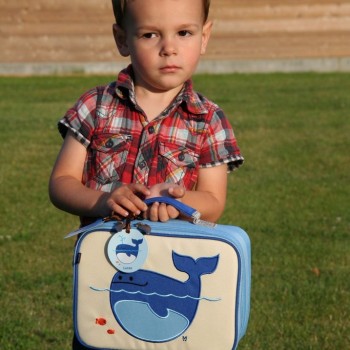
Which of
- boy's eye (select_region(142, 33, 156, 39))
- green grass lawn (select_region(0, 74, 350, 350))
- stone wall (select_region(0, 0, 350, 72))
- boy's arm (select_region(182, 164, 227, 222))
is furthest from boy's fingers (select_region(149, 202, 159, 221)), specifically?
stone wall (select_region(0, 0, 350, 72))

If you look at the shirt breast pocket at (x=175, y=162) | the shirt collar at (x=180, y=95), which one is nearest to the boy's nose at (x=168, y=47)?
the shirt collar at (x=180, y=95)

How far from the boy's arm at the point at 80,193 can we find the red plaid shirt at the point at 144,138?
0.12ft

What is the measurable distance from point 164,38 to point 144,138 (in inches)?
11.4

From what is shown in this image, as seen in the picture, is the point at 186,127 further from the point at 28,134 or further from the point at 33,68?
the point at 33,68

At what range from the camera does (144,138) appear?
293cm

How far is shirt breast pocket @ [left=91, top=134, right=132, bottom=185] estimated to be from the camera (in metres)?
2.93

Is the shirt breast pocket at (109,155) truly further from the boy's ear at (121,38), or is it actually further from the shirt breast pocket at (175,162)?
the boy's ear at (121,38)

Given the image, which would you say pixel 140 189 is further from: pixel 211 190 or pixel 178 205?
pixel 211 190

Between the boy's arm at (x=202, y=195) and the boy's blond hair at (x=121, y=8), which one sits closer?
the boy's arm at (x=202, y=195)

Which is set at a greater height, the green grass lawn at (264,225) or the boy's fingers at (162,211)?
the boy's fingers at (162,211)

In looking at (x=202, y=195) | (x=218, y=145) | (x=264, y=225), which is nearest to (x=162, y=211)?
(x=202, y=195)

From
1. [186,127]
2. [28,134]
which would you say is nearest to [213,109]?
[186,127]

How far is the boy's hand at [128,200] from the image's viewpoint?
2686 mm

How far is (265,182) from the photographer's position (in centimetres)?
846
